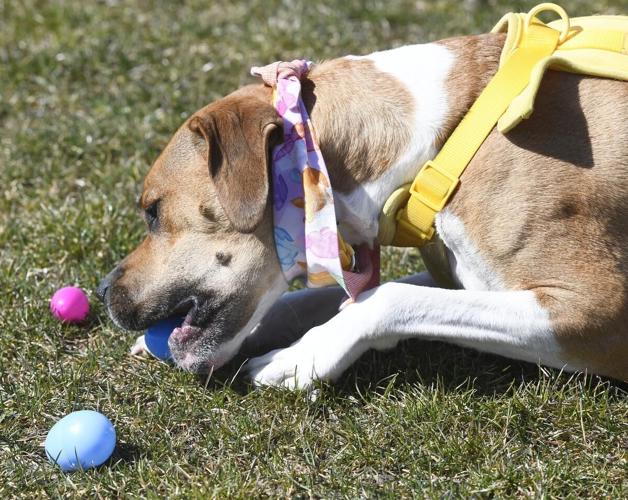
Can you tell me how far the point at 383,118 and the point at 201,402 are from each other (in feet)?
4.57

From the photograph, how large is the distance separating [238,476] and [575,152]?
5.84 feet

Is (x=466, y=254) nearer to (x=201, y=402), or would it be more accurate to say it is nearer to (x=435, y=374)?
(x=435, y=374)

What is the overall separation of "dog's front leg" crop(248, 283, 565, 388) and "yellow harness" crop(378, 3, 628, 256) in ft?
0.97

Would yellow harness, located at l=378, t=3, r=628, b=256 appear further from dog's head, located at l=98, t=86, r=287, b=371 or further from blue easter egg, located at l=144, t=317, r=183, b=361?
blue easter egg, located at l=144, t=317, r=183, b=361

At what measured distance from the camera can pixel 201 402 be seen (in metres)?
4.11

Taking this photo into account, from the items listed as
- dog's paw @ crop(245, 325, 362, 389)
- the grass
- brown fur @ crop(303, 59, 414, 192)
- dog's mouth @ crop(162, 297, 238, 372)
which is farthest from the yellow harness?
dog's mouth @ crop(162, 297, 238, 372)

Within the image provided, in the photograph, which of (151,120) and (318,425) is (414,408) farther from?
(151,120)

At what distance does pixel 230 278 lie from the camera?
4.12 meters

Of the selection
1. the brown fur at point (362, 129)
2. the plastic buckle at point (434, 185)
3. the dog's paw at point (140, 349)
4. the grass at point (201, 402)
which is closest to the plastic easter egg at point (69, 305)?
the grass at point (201, 402)

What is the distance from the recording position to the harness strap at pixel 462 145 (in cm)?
390

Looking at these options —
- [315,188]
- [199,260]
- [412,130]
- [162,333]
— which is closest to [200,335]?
[162,333]

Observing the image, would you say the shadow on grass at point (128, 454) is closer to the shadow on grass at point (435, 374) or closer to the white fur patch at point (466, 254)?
the shadow on grass at point (435, 374)

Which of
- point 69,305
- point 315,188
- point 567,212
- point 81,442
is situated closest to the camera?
point 81,442

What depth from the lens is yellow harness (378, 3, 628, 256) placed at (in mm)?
3887
